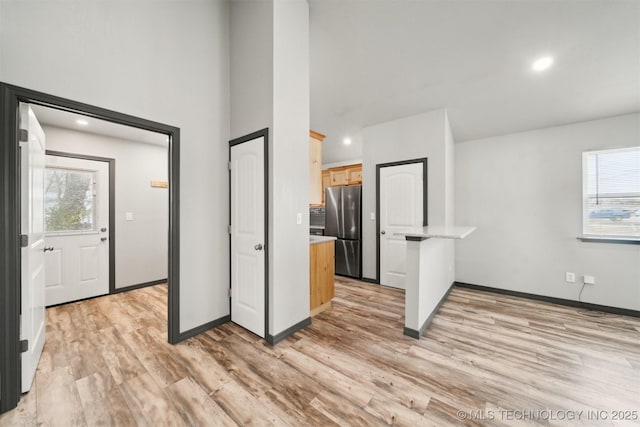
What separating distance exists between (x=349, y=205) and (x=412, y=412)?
137 inches

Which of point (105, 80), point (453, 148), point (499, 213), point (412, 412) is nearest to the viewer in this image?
point (412, 412)

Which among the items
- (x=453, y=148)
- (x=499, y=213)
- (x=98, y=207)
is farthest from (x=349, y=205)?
(x=98, y=207)

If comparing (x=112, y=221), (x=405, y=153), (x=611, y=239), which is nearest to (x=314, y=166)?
(x=405, y=153)

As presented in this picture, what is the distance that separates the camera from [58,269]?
3273 mm

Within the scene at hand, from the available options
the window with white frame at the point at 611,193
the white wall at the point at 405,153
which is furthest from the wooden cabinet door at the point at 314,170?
the window with white frame at the point at 611,193

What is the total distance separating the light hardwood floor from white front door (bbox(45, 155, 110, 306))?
533mm

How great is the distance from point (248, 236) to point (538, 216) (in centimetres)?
419

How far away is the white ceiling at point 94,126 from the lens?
293 centimetres

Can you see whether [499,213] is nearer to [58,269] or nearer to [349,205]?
[349,205]

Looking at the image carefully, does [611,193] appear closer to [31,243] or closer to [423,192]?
[423,192]

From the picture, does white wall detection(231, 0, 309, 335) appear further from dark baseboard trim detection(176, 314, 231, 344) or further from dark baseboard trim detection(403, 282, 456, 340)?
dark baseboard trim detection(403, 282, 456, 340)

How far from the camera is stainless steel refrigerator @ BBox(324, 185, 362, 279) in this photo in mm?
4582

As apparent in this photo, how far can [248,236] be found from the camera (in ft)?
8.14

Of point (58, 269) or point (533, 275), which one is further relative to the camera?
point (533, 275)
